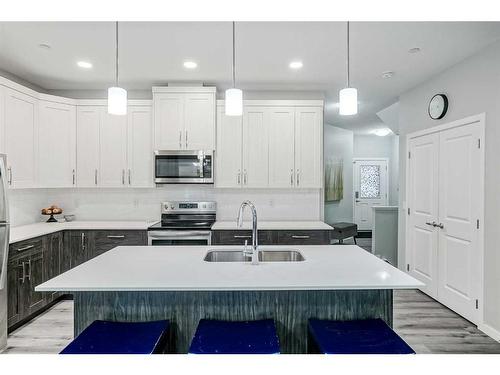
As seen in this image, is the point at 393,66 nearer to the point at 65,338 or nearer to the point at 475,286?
the point at 475,286

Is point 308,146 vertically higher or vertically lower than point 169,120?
lower

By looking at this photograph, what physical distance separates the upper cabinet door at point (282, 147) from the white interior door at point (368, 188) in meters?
4.96

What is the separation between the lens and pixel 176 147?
4.08 m

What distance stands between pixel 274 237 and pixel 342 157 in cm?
491

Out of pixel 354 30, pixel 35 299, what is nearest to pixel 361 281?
pixel 354 30

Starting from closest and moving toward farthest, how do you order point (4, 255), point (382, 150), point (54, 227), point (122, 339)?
point (122, 339) < point (4, 255) < point (54, 227) < point (382, 150)

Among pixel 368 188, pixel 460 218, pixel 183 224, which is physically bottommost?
pixel 183 224

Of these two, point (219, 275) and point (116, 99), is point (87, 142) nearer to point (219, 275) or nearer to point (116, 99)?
point (116, 99)

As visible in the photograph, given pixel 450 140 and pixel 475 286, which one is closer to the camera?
pixel 475 286

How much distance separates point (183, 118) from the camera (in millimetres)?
4070

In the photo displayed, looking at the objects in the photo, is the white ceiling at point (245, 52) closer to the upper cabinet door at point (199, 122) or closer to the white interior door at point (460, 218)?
the upper cabinet door at point (199, 122)

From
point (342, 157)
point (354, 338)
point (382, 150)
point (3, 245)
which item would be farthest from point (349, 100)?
point (382, 150)

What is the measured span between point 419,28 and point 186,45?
1946mm

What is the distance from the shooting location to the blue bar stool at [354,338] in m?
1.51
